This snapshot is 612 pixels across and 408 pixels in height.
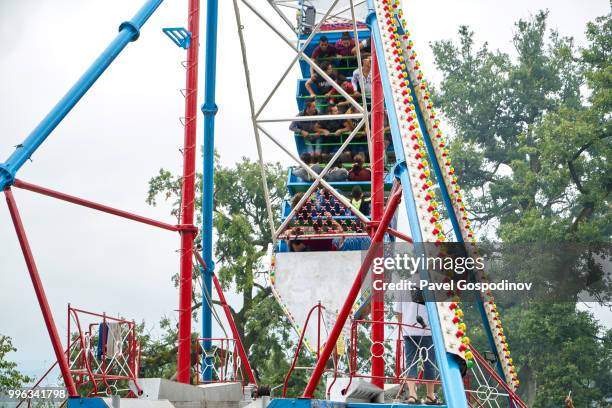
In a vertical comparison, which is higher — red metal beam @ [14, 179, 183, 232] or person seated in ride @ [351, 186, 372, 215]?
person seated in ride @ [351, 186, 372, 215]

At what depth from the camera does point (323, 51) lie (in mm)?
20203

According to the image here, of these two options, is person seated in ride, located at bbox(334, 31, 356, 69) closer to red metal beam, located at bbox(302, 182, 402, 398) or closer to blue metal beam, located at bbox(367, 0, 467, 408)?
blue metal beam, located at bbox(367, 0, 467, 408)

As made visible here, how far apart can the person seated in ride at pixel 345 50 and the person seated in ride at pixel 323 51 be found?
120 mm

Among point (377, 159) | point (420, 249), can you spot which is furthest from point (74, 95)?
point (420, 249)

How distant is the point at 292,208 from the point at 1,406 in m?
9.29

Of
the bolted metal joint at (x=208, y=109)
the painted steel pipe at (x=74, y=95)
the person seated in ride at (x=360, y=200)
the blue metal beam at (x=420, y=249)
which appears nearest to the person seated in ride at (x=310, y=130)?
the person seated in ride at (x=360, y=200)

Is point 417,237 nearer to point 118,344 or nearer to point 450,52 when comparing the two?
point 118,344

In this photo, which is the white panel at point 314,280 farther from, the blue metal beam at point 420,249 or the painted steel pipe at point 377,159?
the blue metal beam at point 420,249

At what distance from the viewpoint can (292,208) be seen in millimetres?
17750

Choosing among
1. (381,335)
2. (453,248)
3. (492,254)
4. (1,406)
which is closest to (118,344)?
(381,335)

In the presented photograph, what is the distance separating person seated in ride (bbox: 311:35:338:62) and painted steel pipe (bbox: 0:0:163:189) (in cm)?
737

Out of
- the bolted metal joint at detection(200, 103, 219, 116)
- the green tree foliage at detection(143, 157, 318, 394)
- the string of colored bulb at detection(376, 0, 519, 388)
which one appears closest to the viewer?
the string of colored bulb at detection(376, 0, 519, 388)

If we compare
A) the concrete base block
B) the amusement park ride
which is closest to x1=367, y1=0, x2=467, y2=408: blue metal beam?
the amusement park ride

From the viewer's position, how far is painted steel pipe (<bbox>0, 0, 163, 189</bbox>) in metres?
10.8
